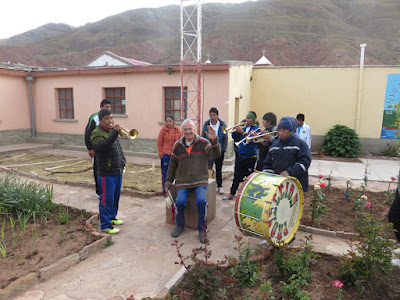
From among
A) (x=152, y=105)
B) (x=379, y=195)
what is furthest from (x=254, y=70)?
(x=379, y=195)

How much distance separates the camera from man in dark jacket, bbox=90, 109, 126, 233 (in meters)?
4.36

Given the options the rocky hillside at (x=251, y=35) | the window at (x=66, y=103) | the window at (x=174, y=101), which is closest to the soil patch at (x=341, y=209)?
the window at (x=174, y=101)

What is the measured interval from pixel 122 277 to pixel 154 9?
126 m

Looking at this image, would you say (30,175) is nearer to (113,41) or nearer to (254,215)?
(254,215)

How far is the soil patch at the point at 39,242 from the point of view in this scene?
362 cm

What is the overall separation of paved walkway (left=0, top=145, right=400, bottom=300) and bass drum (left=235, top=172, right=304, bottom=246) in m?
0.59

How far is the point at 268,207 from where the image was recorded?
3.53 m

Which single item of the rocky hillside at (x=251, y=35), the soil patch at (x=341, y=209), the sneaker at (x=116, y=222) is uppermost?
the rocky hillside at (x=251, y=35)

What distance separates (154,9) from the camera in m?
115

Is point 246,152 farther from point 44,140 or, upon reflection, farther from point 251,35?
point 251,35

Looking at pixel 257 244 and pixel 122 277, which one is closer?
pixel 122 277

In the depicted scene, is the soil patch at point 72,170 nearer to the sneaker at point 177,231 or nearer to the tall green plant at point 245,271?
the sneaker at point 177,231

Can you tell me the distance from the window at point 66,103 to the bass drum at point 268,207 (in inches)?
460

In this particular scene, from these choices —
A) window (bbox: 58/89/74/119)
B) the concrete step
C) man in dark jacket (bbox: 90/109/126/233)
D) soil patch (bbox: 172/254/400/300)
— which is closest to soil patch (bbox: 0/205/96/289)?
man in dark jacket (bbox: 90/109/126/233)
